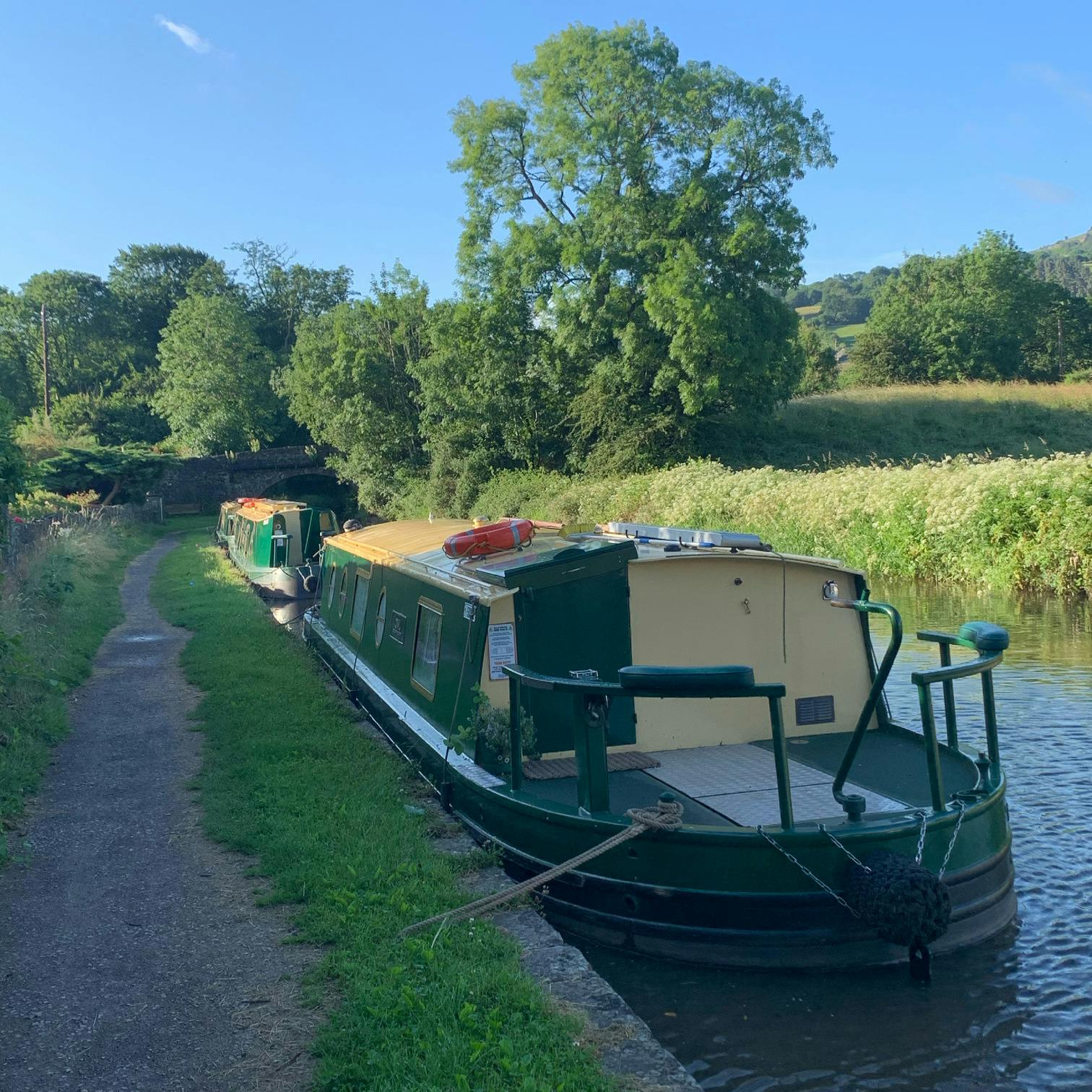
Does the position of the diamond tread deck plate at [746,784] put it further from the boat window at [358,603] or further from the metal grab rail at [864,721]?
Result: the boat window at [358,603]

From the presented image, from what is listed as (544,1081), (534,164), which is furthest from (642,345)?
(544,1081)

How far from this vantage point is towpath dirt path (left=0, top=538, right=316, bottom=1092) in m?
3.88

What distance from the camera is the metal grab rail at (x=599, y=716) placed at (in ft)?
15.4

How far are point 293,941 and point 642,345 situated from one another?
1096 inches

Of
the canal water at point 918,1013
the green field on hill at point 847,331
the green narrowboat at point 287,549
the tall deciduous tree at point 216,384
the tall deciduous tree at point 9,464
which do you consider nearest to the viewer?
the canal water at point 918,1013

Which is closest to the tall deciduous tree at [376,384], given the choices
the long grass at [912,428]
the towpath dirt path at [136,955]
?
the long grass at [912,428]

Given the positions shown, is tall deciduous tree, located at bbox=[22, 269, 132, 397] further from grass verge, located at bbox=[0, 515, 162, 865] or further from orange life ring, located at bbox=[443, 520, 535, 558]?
orange life ring, located at bbox=[443, 520, 535, 558]

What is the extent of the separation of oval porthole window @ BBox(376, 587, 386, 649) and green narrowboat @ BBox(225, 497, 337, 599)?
29.1 ft

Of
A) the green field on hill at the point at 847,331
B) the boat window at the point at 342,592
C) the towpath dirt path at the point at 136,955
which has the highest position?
the green field on hill at the point at 847,331

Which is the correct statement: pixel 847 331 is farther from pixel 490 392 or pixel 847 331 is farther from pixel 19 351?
pixel 490 392

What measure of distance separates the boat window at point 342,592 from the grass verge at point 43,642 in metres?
2.94

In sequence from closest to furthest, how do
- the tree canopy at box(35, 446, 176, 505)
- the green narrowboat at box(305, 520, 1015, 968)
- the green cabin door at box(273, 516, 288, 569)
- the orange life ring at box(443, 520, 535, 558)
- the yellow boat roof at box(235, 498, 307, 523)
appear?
the green narrowboat at box(305, 520, 1015, 968) → the orange life ring at box(443, 520, 535, 558) → the green cabin door at box(273, 516, 288, 569) → the yellow boat roof at box(235, 498, 307, 523) → the tree canopy at box(35, 446, 176, 505)

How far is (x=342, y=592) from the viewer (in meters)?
12.4

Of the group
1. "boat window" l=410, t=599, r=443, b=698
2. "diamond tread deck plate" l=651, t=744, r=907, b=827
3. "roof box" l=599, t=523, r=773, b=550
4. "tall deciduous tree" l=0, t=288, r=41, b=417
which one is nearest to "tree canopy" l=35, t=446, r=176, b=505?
"tall deciduous tree" l=0, t=288, r=41, b=417
